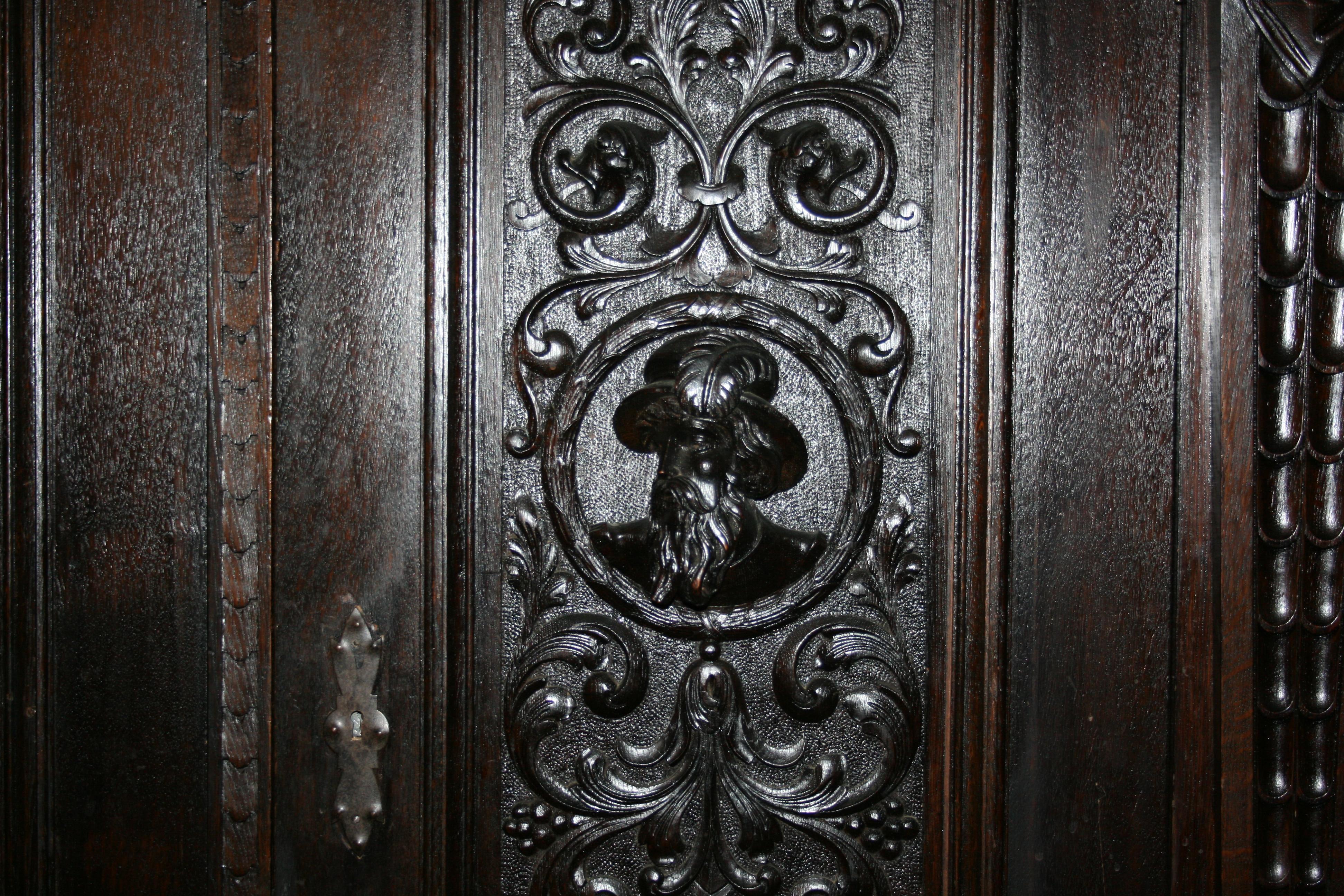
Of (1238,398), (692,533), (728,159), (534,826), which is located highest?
(728,159)

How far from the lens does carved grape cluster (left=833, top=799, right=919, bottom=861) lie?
747 millimetres

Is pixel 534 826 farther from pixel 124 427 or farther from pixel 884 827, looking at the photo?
pixel 124 427

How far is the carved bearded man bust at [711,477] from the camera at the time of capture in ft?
2.36

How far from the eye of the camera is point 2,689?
71 cm

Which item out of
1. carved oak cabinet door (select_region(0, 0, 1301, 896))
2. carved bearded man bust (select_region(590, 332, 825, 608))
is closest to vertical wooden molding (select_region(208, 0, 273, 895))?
carved oak cabinet door (select_region(0, 0, 1301, 896))


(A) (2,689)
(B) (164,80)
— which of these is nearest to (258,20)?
(B) (164,80)

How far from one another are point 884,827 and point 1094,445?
34 cm

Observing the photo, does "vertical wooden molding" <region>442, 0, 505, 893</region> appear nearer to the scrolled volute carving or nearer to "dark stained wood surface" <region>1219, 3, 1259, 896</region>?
the scrolled volute carving

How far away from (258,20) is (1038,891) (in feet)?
3.00

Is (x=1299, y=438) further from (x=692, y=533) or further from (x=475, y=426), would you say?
(x=475, y=426)

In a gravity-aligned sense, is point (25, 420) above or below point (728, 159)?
below

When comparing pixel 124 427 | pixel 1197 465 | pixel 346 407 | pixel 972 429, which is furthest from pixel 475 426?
pixel 1197 465

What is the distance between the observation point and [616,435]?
740 millimetres

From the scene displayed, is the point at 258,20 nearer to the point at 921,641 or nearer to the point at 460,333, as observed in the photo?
the point at 460,333
